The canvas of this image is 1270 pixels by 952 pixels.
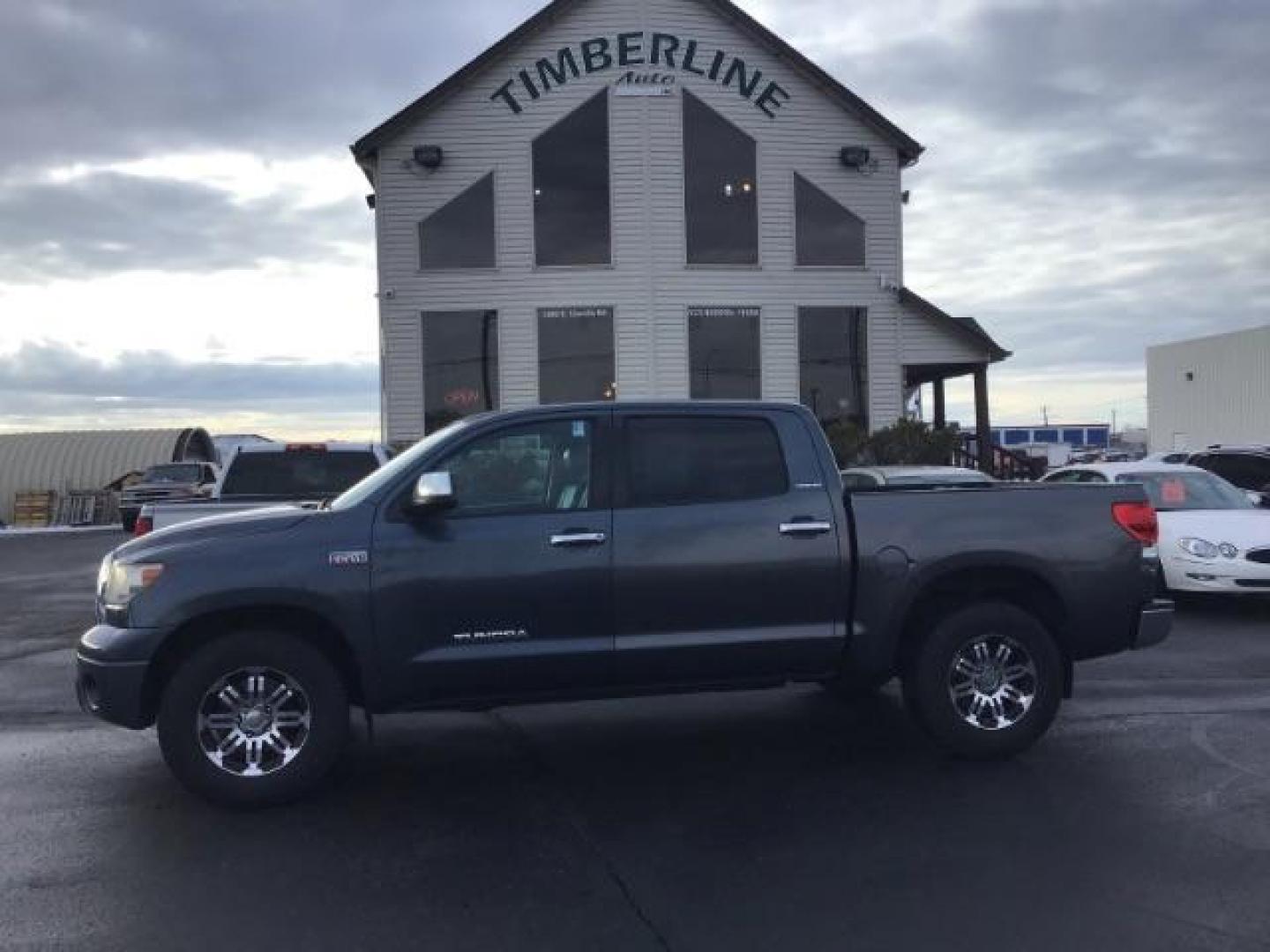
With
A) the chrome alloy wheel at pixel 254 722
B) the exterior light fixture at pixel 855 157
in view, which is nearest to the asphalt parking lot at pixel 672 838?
the chrome alloy wheel at pixel 254 722

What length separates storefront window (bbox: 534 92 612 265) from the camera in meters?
21.6

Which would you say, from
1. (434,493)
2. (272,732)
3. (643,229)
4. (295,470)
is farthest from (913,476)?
(643,229)

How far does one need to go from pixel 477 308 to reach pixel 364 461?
1032 cm

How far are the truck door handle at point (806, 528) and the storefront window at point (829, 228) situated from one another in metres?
16.3

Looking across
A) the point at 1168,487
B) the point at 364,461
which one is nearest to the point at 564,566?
the point at 364,461

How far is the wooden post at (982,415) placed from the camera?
22859 mm

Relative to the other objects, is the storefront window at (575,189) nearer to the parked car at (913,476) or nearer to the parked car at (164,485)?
the parked car at (913,476)

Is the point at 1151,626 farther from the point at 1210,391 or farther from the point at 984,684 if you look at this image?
the point at 1210,391

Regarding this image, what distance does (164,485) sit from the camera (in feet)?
95.6

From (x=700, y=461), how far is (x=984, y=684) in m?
1.95

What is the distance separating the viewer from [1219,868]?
4.99 meters

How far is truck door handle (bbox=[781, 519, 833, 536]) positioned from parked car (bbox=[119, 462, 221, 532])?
23818 millimetres

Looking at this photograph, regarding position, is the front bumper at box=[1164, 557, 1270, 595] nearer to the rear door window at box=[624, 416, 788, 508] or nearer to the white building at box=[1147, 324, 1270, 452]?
the rear door window at box=[624, 416, 788, 508]

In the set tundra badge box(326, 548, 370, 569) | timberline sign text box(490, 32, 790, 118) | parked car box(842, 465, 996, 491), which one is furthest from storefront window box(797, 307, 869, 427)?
tundra badge box(326, 548, 370, 569)
